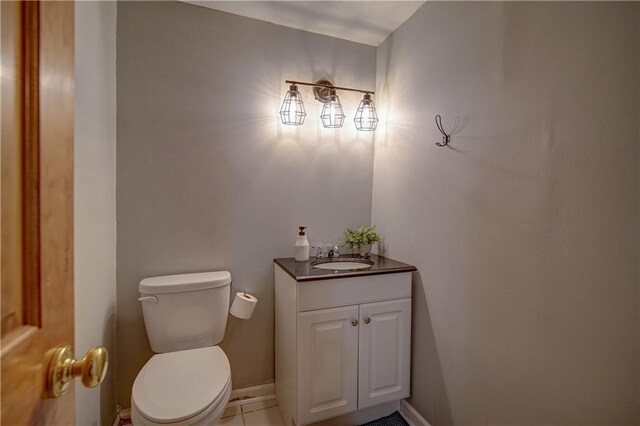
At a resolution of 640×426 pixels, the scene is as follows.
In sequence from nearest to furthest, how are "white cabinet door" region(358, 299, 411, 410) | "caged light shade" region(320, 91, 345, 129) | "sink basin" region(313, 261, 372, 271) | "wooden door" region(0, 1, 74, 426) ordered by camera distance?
"wooden door" region(0, 1, 74, 426) < "white cabinet door" region(358, 299, 411, 410) < "sink basin" region(313, 261, 372, 271) < "caged light shade" region(320, 91, 345, 129)

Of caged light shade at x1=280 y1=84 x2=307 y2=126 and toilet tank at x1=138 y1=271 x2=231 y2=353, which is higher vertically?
caged light shade at x1=280 y1=84 x2=307 y2=126

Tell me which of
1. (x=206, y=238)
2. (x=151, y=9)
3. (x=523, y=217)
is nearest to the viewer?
(x=523, y=217)

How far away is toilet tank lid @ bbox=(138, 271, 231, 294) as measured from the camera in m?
1.50

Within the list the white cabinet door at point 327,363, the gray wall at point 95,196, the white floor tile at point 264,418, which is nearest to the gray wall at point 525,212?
the white cabinet door at point 327,363

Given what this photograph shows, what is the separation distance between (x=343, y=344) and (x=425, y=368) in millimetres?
491

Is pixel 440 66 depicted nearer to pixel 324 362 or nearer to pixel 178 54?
pixel 178 54

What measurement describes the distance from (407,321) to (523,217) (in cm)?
85

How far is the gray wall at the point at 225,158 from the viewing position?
162 centimetres

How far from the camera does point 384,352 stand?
1617 mm

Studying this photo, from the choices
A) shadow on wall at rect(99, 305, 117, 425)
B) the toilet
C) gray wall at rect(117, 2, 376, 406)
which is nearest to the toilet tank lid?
the toilet

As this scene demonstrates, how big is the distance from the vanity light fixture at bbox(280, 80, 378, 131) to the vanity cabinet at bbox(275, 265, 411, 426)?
3.13ft

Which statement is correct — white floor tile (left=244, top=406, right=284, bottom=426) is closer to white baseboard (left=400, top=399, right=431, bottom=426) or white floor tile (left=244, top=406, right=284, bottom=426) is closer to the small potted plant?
white baseboard (left=400, top=399, right=431, bottom=426)

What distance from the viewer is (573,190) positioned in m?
0.98

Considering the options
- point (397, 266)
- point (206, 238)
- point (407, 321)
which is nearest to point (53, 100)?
point (206, 238)
